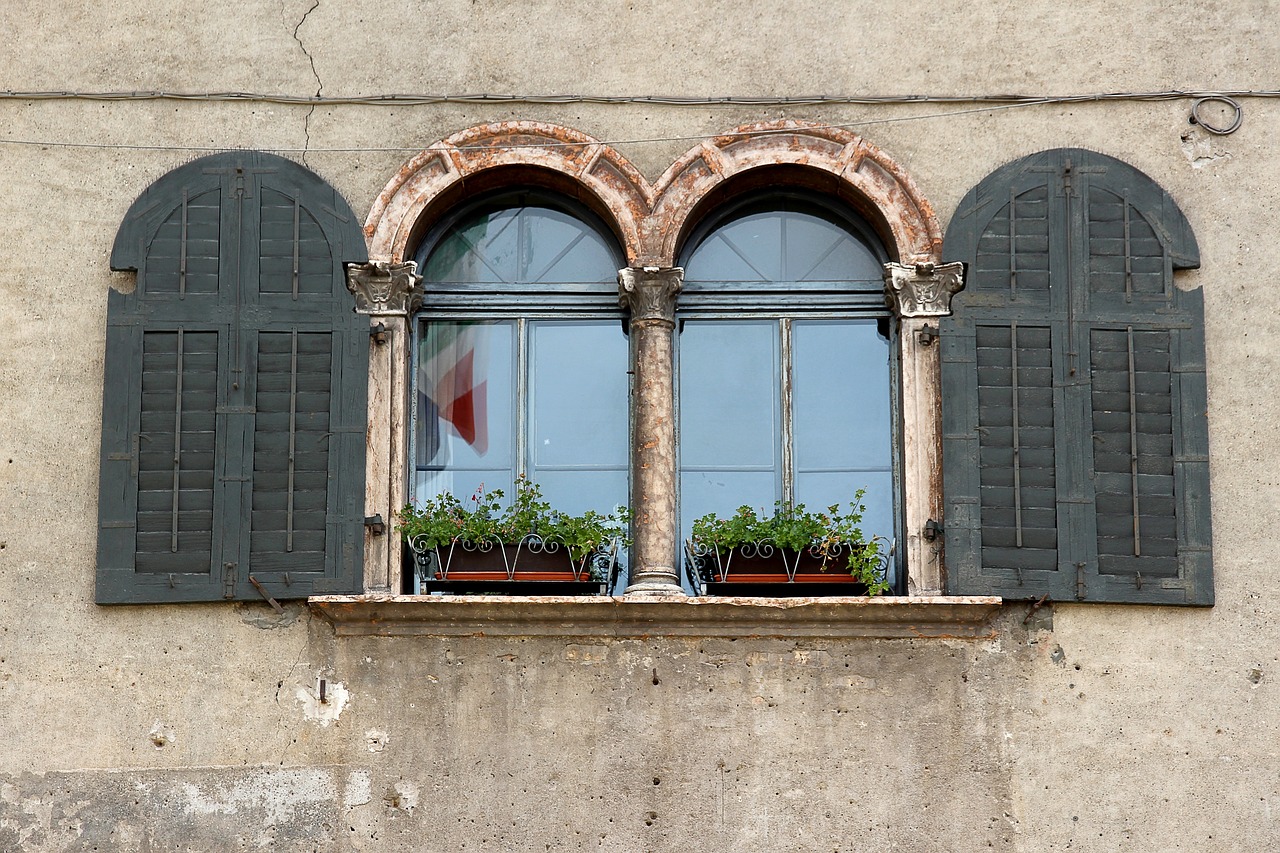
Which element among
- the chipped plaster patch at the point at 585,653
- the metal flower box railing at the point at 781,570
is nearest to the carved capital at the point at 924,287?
the metal flower box railing at the point at 781,570

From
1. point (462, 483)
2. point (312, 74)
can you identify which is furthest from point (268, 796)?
point (312, 74)

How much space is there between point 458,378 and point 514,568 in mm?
972

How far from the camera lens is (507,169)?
8117 millimetres

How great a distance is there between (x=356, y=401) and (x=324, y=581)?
748 millimetres

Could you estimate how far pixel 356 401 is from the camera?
7738 millimetres

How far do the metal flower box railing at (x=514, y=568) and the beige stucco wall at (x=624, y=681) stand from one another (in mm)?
272

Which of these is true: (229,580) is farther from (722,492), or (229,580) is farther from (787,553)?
(787,553)

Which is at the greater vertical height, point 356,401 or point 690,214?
point 690,214

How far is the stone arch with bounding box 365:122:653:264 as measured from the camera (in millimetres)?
8000

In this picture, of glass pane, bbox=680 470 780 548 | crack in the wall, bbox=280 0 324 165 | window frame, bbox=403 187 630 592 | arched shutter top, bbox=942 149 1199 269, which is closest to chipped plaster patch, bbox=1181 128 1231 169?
arched shutter top, bbox=942 149 1199 269

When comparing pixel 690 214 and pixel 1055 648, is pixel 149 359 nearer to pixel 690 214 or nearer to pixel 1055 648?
pixel 690 214

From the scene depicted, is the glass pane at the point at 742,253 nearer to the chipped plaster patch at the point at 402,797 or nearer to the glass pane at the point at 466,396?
the glass pane at the point at 466,396

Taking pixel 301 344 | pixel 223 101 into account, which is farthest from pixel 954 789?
pixel 223 101

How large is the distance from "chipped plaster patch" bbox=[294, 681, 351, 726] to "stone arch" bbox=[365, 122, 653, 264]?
1837mm
